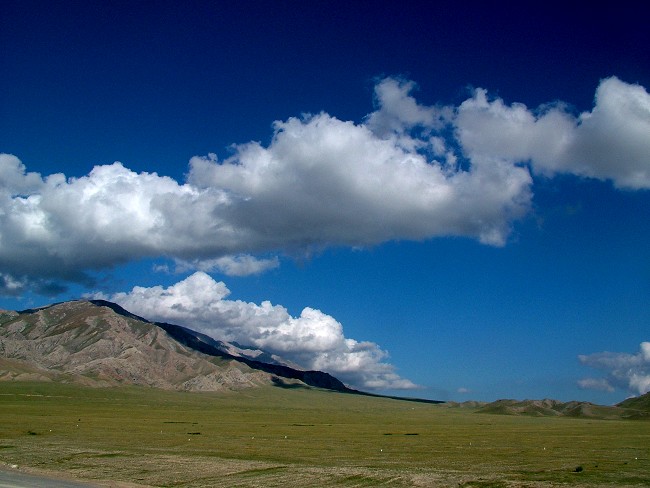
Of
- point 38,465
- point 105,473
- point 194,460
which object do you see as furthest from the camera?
point 194,460

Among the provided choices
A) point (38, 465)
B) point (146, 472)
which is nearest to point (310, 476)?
point (146, 472)

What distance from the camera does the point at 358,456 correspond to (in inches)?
2069

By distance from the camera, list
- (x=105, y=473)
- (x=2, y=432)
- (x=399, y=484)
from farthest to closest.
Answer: (x=2, y=432)
(x=105, y=473)
(x=399, y=484)

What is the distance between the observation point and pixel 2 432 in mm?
68125

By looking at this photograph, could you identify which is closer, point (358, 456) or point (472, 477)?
point (472, 477)

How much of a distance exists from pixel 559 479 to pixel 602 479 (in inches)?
130

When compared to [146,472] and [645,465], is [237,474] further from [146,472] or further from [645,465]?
[645,465]

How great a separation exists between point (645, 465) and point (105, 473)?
3937 cm

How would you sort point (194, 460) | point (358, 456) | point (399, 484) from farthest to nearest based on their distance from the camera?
point (358, 456) < point (194, 460) < point (399, 484)

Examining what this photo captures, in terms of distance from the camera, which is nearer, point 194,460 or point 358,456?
point 194,460

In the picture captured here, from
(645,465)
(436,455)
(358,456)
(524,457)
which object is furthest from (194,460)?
(645,465)

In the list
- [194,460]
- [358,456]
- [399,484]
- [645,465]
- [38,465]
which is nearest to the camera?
[399,484]

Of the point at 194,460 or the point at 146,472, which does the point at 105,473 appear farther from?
the point at 194,460

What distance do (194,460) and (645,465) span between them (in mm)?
34206
